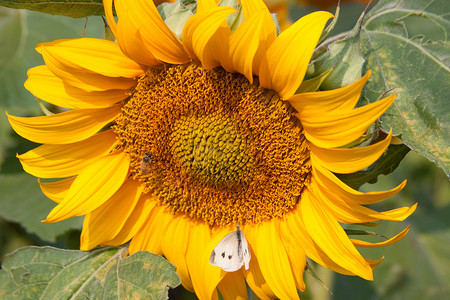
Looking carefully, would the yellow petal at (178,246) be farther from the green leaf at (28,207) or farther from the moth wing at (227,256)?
the green leaf at (28,207)

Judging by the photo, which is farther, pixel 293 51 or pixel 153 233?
pixel 153 233

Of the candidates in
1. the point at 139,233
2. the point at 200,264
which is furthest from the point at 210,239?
the point at 139,233

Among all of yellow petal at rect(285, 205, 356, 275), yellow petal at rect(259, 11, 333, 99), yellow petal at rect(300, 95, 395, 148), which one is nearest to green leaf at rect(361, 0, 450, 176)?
yellow petal at rect(300, 95, 395, 148)

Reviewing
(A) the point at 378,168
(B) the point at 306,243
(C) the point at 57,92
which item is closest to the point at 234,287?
(B) the point at 306,243

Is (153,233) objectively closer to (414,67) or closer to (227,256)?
(227,256)

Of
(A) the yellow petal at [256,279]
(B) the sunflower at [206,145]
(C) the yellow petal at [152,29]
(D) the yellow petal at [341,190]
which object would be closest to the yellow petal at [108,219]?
(B) the sunflower at [206,145]

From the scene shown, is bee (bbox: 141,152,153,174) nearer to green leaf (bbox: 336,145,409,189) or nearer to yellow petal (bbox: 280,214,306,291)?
yellow petal (bbox: 280,214,306,291)
